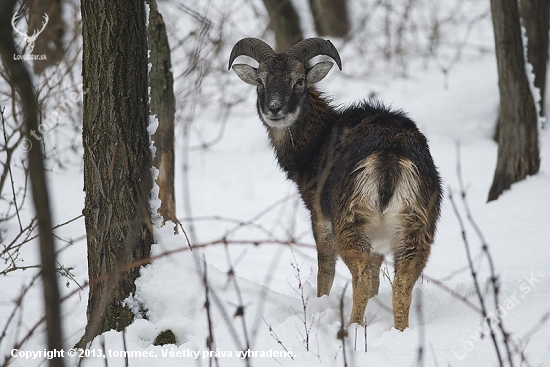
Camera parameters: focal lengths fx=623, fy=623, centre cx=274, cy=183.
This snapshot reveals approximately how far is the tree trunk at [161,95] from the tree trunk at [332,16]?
962 centimetres

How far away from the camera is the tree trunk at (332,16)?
15891 millimetres

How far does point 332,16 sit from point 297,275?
12165mm

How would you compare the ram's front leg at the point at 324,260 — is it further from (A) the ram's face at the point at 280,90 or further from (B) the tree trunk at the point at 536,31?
(B) the tree trunk at the point at 536,31

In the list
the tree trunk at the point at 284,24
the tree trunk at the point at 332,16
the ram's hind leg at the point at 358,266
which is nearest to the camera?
the ram's hind leg at the point at 358,266

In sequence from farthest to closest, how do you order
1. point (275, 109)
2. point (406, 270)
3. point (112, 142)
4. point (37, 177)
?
point (275, 109), point (406, 270), point (112, 142), point (37, 177)

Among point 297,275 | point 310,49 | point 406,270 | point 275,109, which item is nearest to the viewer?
point 406,270

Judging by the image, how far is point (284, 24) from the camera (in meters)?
13.5

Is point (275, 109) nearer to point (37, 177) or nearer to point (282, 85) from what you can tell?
point (282, 85)

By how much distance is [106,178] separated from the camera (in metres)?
4.32

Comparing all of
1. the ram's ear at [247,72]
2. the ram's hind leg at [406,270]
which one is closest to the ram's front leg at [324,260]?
the ram's hind leg at [406,270]

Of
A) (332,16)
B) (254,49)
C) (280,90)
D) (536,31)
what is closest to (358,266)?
(280,90)

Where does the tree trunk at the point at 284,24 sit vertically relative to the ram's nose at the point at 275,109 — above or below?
above

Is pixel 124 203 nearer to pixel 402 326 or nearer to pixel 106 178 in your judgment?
pixel 106 178

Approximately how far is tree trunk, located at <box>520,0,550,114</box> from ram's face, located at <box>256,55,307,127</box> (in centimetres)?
410
